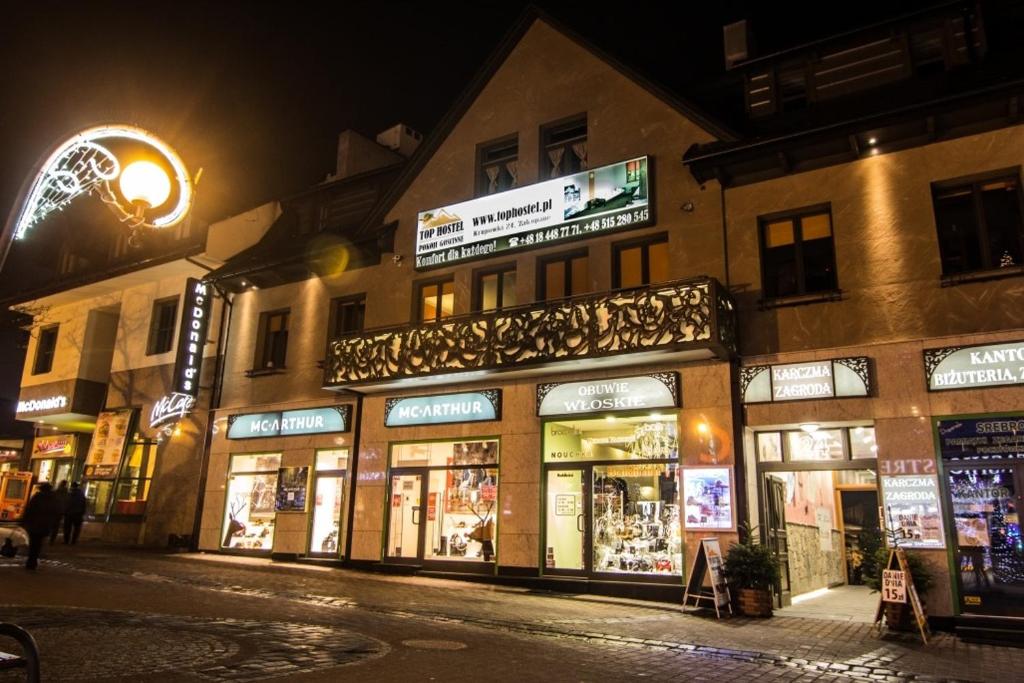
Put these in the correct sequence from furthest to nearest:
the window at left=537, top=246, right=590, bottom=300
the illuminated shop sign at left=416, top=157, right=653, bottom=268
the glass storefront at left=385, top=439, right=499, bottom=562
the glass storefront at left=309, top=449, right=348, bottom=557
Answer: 1. the glass storefront at left=309, top=449, right=348, bottom=557
2. the window at left=537, top=246, right=590, bottom=300
3. the glass storefront at left=385, top=439, right=499, bottom=562
4. the illuminated shop sign at left=416, top=157, right=653, bottom=268

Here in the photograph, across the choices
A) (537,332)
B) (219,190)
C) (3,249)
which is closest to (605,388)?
(537,332)

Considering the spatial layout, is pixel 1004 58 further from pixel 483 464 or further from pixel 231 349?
pixel 231 349

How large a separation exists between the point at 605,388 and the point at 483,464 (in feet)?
12.0

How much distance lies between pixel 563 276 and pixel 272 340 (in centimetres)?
1020

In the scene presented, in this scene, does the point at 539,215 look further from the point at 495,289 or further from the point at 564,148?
the point at 495,289

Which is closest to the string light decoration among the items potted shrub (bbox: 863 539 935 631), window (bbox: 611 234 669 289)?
window (bbox: 611 234 669 289)

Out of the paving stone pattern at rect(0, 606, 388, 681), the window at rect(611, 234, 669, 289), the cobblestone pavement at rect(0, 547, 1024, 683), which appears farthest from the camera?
the window at rect(611, 234, 669, 289)

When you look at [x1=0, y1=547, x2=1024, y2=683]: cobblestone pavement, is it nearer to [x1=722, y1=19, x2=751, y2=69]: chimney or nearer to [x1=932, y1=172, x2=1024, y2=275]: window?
[x1=932, y1=172, x2=1024, y2=275]: window

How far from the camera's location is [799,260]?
14.8 m

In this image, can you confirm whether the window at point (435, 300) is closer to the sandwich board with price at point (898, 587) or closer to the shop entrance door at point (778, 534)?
the shop entrance door at point (778, 534)

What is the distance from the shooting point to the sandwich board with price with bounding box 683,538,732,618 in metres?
12.9

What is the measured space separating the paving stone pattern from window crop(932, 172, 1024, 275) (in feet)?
39.0

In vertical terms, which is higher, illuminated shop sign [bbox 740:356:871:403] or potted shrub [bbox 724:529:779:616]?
illuminated shop sign [bbox 740:356:871:403]

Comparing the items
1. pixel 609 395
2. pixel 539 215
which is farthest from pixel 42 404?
pixel 609 395
